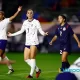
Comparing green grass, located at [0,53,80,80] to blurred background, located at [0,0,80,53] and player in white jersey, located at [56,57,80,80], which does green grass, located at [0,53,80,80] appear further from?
player in white jersey, located at [56,57,80,80]

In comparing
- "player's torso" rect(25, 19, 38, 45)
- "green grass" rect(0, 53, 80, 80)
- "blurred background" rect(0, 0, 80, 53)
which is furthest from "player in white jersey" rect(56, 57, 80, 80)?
"blurred background" rect(0, 0, 80, 53)

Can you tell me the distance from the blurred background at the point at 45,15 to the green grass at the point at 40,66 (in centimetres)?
105

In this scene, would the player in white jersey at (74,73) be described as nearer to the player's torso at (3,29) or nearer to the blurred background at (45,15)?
the player's torso at (3,29)

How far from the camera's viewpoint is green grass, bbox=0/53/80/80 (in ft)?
51.2

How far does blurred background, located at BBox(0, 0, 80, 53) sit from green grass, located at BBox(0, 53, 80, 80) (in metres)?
1.05

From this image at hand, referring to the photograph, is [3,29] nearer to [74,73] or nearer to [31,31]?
[31,31]

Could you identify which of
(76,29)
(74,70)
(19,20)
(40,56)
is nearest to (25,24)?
(74,70)

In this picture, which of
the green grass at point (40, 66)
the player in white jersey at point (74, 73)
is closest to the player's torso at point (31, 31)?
the green grass at point (40, 66)

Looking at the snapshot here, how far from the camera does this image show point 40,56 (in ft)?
78.0

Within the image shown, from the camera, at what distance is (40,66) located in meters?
19.3

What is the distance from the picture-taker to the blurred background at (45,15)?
25.4m

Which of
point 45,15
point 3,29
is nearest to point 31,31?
point 3,29

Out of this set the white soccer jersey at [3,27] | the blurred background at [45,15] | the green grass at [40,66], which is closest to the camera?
the green grass at [40,66]

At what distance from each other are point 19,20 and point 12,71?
10.7 metres
